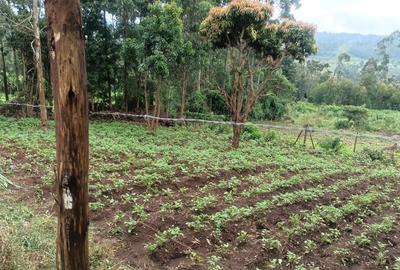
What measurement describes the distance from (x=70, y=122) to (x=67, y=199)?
1.65ft

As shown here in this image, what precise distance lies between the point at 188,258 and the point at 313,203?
3.11 metres

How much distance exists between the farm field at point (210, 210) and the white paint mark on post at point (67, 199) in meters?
1.09

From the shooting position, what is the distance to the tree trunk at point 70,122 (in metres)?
2.27

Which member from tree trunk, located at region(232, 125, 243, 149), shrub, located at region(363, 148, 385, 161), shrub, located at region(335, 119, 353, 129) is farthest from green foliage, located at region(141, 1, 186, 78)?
shrub, located at region(335, 119, 353, 129)

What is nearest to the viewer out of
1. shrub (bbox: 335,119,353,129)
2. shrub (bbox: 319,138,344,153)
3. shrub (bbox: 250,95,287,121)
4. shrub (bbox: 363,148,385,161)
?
shrub (bbox: 363,148,385,161)

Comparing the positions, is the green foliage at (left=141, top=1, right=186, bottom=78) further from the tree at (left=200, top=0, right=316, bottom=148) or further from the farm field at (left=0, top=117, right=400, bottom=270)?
the farm field at (left=0, top=117, right=400, bottom=270)

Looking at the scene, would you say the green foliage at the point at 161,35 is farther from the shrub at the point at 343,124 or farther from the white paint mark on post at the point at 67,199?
the shrub at the point at 343,124

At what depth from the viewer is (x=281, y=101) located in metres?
26.2

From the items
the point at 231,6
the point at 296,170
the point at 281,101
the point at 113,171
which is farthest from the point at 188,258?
the point at 281,101

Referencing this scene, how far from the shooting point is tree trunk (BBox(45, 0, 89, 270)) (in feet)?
7.44

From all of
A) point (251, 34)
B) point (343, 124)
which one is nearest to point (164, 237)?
point (251, 34)

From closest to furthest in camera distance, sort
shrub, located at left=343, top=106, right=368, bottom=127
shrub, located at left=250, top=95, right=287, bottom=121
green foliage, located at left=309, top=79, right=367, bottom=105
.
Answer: shrub, located at left=250, top=95, right=287, bottom=121, shrub, located at left=343, top=106, right=368, bottom=127, green foliage, located at left=309, top=79, right=367, bottom=105

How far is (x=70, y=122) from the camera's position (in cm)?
233

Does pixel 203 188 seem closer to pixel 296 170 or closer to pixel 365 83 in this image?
pixel 296 170
